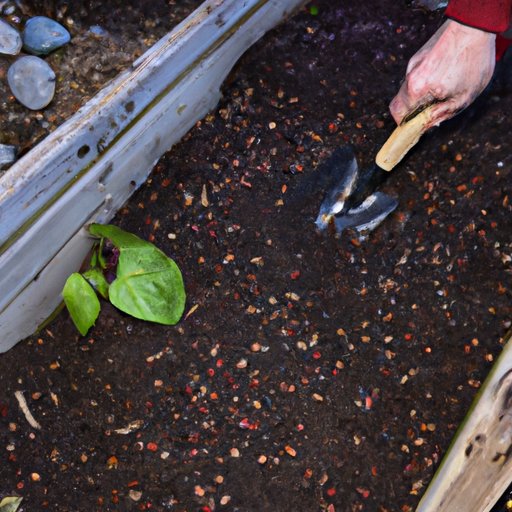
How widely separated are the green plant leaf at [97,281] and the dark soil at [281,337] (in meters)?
0.05

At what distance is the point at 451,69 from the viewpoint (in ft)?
3.63

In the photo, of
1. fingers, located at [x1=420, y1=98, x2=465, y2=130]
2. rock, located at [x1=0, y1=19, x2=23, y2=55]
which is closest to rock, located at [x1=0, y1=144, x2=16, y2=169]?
rock, located at [x1=0, y1=19, x2=23, y2=55]

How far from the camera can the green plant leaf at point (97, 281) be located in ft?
4.24

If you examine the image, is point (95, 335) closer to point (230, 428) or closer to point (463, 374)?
point (230, 428)

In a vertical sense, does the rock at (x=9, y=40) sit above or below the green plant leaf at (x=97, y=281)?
above

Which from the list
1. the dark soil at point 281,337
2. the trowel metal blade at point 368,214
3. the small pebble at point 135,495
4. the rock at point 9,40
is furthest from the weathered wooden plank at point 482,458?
the rock at point 9,40

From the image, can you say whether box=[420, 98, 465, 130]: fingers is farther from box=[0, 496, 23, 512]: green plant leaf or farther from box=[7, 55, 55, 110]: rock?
box=[0, 496, 23, 512]: green plant leaf

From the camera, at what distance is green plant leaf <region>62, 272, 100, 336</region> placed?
1.26 meters

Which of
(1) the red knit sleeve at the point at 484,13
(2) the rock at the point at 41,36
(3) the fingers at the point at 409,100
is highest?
(2) the rock at the point at 41,36

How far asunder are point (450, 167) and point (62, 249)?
0.73 metres

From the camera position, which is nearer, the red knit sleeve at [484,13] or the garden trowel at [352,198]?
the red knit sleeve at [484,13]

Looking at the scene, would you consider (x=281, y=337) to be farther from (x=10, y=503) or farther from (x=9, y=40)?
(x=9, y=40)

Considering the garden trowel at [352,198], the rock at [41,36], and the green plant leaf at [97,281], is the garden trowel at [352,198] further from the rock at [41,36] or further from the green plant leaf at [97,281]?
the rock at [41,36]

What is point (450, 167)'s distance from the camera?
55.6 inches
